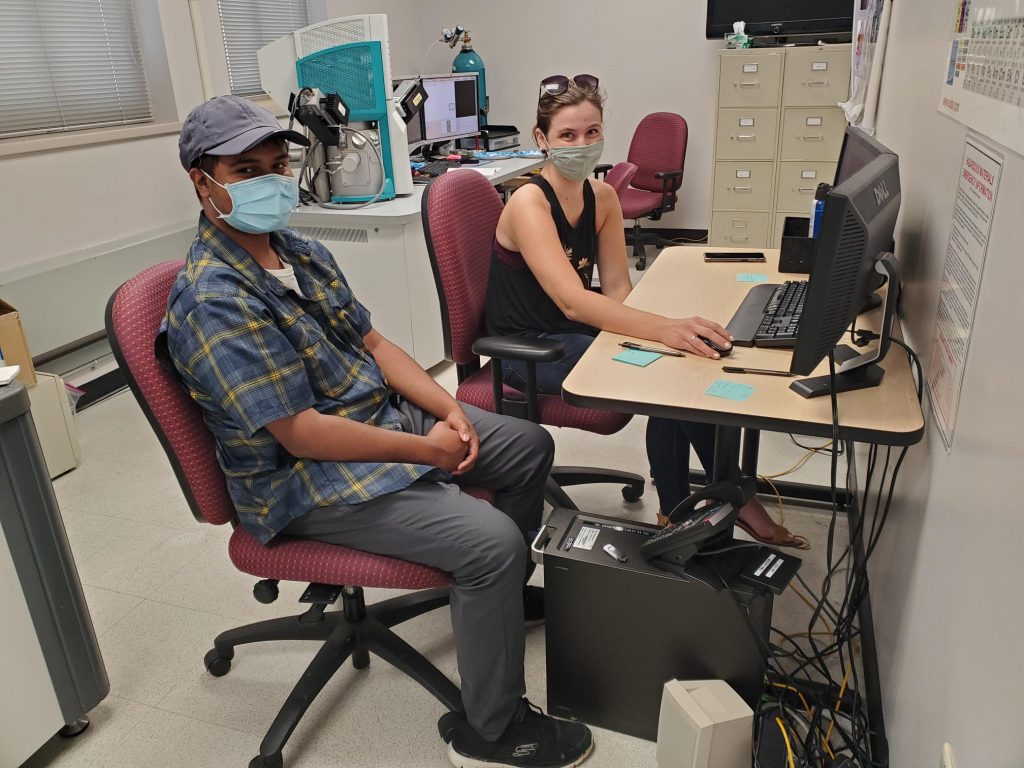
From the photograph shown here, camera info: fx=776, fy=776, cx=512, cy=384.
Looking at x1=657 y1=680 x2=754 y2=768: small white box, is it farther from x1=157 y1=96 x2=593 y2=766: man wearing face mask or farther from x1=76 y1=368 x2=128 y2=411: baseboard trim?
x1=76 y1=368 x2=128 y2=411: baseboard trim

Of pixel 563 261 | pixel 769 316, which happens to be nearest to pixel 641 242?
pixel 563 261

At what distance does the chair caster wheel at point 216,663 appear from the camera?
1.73m

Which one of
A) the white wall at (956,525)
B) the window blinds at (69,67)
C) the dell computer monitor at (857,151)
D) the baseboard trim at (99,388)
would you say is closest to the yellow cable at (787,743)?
the white wall at (956,525)

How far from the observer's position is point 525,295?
1.94 metres

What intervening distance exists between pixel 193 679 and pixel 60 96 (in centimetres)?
270

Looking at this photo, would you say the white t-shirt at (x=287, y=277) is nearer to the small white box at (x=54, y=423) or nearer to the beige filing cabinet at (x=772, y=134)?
the small white box at (x=54, y=423)

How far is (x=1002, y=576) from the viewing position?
2.70 ft

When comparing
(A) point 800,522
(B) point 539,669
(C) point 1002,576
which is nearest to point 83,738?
(B) point 539,669

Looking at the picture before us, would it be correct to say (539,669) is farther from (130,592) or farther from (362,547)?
(130,592)

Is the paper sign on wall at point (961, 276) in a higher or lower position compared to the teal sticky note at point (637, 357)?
higher

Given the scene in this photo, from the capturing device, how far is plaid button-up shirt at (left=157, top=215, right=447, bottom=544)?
1231 mm

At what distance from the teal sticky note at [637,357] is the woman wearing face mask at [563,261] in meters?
0.23

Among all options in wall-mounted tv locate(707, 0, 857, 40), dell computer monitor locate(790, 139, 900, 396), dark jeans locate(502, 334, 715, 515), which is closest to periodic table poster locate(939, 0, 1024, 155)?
dell computer monitor locate(790, 139, 900, 396)

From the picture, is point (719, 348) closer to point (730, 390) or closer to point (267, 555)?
point (730, 390)
